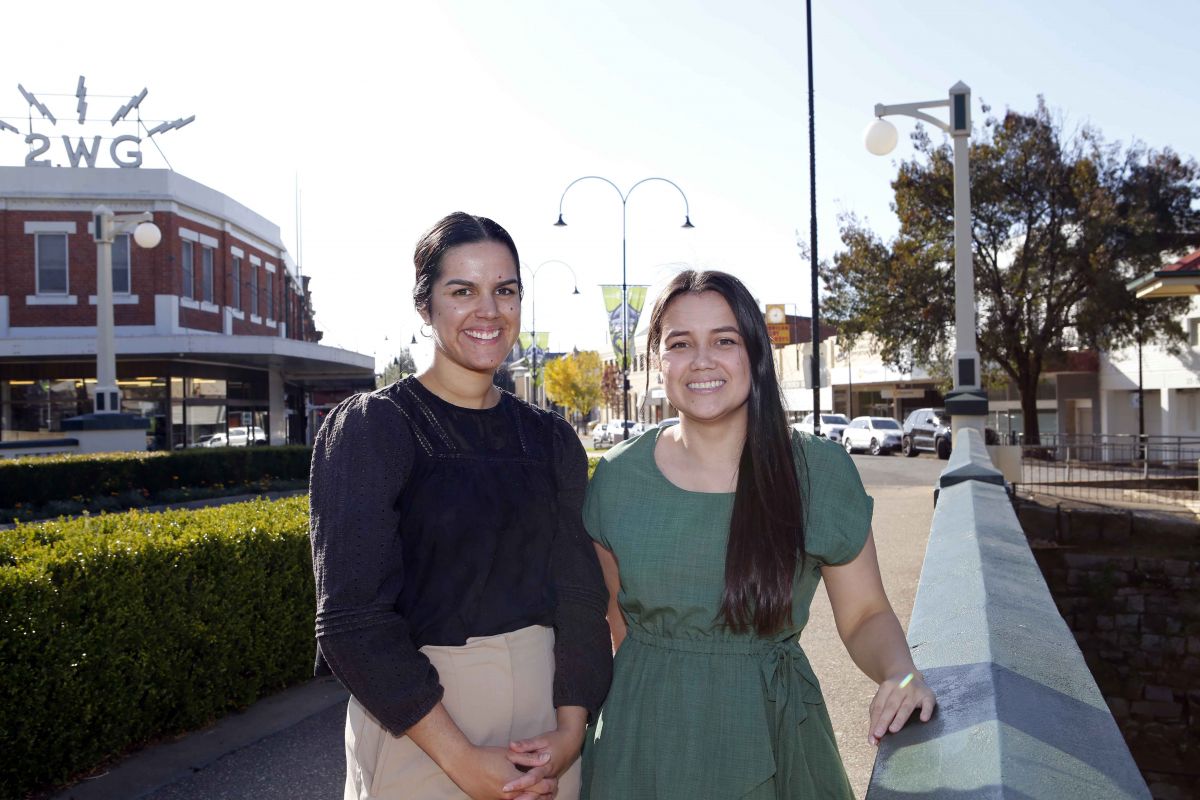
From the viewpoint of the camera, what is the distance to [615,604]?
258 cm

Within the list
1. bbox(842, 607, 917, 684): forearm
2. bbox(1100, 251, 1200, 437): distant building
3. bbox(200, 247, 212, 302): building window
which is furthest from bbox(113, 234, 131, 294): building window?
bbox(1100, 251, 1200, 437): distant building

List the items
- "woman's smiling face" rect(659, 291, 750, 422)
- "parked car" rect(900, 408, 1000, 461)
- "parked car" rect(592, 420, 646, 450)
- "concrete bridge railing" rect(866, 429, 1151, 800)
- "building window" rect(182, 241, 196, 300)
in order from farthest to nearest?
"parked car" rect(592, 420, 646, 450) < "parked car" rect(900, 408, 1000, 461) < "building window" rect(182, 241, 196, 300) < "woman's smiling face" rect(659, 291, 750, 422) < "concrete bridge railing" rect(866, 429, 1151, 800)

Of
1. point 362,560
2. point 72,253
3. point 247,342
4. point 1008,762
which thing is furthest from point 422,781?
point 72,253

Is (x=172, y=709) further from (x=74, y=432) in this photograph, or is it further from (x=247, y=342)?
(x=247, y=342)

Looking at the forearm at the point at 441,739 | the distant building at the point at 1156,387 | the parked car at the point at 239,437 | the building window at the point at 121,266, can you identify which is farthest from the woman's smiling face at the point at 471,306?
the distant building at the point at 1156,387

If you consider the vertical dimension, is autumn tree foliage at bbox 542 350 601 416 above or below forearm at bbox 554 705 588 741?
above

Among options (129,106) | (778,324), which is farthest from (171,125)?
(778,324)

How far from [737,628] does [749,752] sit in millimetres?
269

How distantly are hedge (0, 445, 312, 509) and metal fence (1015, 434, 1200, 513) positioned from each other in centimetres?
1438

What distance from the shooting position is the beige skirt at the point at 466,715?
7.20ft

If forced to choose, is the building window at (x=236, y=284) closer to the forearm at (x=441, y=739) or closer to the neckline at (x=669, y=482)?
the neckline at (x=669, y=482)

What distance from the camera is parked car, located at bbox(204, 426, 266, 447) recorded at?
97.5ft

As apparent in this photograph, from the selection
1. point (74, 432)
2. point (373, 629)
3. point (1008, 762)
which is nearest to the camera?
point (1008, 762)

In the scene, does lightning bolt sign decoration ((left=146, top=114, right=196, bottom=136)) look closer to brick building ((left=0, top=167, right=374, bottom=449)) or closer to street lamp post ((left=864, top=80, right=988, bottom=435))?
brick building ((left=0, top=167, right=374, bottom=449))
